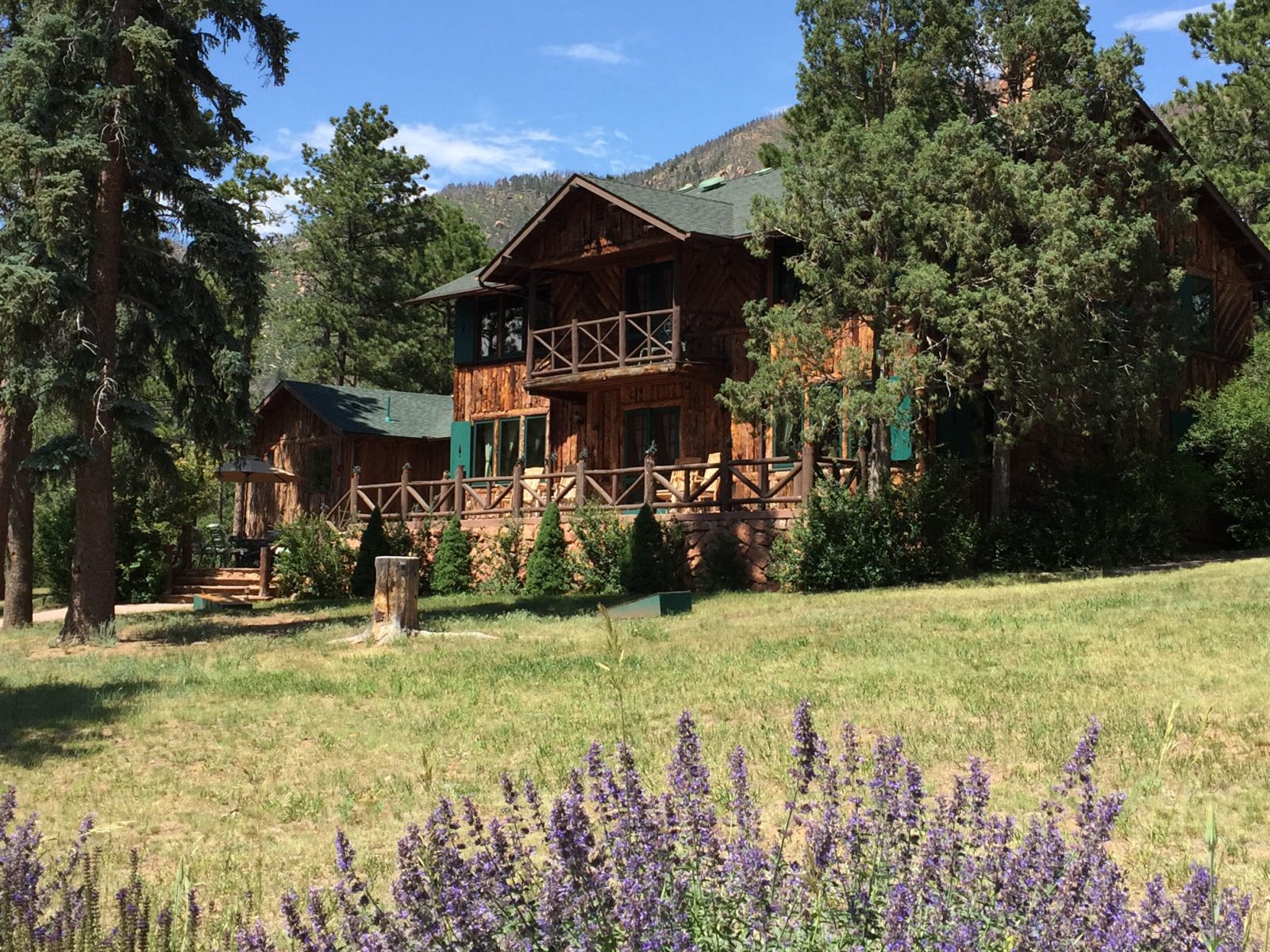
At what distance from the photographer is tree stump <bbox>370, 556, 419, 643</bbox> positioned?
15234 mm

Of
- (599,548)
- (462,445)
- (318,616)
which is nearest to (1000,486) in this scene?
(599,548)

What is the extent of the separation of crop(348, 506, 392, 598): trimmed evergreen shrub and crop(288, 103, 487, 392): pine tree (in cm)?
2030

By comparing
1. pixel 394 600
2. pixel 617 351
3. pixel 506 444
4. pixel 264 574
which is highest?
pixel 617 351

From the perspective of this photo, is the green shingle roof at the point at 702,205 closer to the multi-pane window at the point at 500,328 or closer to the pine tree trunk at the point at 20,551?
the multi-pane window at the point at 500,328

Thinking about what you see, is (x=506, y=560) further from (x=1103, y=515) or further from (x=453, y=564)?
(x=1103, y=515)

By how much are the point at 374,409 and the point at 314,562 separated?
12007mm

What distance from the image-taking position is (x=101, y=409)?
16.7 meters

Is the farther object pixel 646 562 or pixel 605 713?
pixel 646 562

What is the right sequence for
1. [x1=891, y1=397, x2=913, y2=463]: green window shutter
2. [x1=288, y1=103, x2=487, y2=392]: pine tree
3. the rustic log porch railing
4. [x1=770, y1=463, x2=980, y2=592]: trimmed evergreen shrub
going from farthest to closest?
[x1=288, y1=103, x2=487, y2=392]: pine tree, the rustic log porch railing, [x1=891, y1=397, x2=913, y2=463]: green window shutter, [x1=770, y1=463, x2=980, y2=592]: trimmed evergreen shrub

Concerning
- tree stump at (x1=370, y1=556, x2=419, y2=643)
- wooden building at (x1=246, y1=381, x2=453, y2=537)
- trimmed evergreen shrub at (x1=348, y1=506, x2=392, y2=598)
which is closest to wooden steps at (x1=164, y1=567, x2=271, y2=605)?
trimmed evergreen shrub at (x1=348, y1=506, x2=392, y2=598)

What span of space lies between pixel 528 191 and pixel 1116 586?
179239mm

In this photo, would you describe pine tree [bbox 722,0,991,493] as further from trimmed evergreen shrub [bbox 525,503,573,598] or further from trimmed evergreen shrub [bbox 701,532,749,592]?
trimmed evergreen shrub [bbox 525,503,573,598]

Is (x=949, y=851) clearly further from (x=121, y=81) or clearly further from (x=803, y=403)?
(x=121, y=81)

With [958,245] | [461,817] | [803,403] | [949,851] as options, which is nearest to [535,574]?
[803,403]
